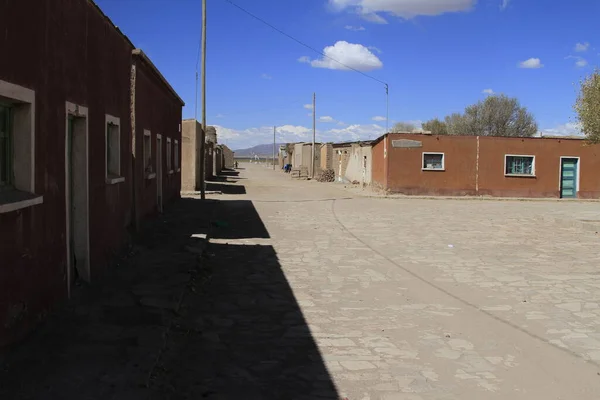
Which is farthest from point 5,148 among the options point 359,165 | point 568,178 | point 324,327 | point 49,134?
point 359,165

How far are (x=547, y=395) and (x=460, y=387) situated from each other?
0.65 meters

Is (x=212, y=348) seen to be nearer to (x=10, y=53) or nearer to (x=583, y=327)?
(x=10, y=53)

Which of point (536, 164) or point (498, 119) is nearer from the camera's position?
point (536, 164)

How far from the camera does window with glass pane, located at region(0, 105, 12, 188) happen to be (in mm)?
4773

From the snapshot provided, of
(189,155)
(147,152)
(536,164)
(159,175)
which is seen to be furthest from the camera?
(536,164)

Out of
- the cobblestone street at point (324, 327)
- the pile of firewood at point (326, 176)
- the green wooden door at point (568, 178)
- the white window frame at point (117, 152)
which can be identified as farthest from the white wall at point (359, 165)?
the white window frame at point (117, 152)

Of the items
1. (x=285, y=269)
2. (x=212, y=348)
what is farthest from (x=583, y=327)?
(x=285, y=269)

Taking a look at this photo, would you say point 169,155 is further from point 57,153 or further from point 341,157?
point 341,157

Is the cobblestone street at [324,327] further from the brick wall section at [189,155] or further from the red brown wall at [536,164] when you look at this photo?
the red brown wall at [536,164]

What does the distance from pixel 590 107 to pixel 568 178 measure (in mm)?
14964

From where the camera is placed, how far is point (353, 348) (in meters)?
5.51

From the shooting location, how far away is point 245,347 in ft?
18.0

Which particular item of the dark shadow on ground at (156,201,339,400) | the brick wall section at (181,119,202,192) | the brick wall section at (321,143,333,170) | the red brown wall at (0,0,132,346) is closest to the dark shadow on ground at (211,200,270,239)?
the dark shadow on ground at (156,201,339,400)

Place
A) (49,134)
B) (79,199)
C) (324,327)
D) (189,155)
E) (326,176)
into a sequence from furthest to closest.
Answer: (326,176) < (189,155) < (79,199) < (324,327) < (49,134)
